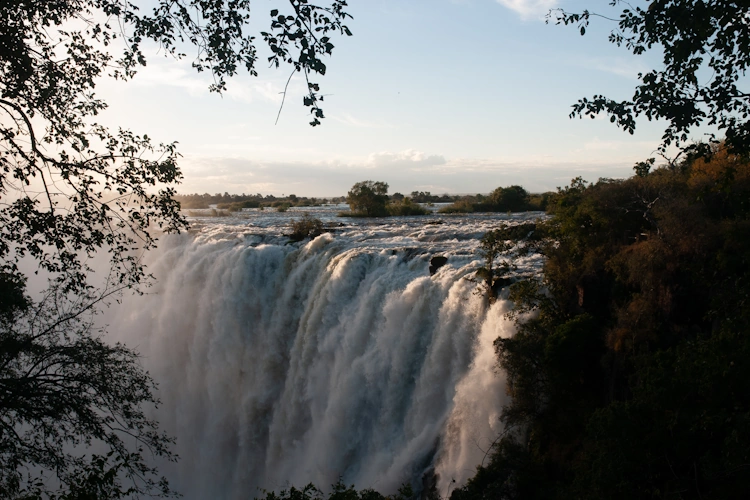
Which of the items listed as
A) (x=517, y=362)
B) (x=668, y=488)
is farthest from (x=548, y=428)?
(x=668, y=488)

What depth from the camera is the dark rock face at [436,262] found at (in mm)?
14287

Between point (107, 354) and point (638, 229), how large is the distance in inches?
407

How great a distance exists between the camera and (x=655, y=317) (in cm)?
934

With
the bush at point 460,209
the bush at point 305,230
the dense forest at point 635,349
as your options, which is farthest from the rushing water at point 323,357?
the bush at point 460,209

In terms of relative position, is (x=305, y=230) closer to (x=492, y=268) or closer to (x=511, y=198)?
(x=492, y=268)

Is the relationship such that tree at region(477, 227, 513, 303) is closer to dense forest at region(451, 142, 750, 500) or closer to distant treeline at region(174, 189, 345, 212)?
dense forest at region(451, 142, 750, 500)

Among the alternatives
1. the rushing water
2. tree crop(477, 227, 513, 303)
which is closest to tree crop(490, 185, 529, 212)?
the rushing water

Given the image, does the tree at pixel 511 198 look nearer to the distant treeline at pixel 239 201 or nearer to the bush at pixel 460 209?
the bush at pixel 460 209

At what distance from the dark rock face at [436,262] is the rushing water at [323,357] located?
1.00 ft

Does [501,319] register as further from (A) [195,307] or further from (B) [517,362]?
(A) [195,307]

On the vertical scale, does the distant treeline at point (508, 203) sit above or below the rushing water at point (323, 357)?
above

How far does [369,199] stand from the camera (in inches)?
1399

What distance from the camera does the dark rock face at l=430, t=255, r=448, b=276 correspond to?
46.9 feet

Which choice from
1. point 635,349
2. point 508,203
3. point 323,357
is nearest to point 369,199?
point 508,203
